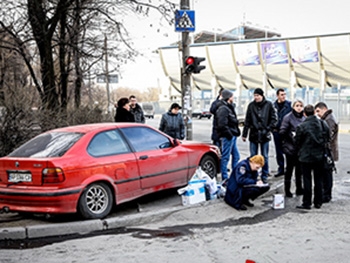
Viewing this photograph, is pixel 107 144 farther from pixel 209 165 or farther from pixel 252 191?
pixel 209 165

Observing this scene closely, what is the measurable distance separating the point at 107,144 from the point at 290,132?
10.5 feet

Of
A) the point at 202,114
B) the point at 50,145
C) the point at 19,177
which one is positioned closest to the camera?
the point at 19,177

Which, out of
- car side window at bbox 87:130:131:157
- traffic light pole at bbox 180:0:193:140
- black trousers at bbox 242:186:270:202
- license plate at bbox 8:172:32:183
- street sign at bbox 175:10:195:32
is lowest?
black trousers at bbox 242:186:270:202

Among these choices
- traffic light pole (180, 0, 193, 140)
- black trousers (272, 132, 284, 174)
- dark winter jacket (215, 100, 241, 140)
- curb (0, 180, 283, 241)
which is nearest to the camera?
curb (0, 180, 283, 241)

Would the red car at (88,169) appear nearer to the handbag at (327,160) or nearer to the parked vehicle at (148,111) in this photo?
the handbag at (327,160)

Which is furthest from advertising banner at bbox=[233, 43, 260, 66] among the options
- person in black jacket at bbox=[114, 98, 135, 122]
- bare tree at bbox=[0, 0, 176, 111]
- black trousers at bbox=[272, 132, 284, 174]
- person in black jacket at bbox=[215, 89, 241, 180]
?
person in black jacket at bbox=[215, 89, 241, 180]

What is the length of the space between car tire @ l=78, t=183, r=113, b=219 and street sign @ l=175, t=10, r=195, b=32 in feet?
21.1

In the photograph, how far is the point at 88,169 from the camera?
680 centimetres

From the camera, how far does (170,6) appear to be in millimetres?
13203

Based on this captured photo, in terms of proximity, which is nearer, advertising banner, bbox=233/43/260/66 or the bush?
the bush

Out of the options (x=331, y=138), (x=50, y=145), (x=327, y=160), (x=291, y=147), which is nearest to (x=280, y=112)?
(x=331, y=138)

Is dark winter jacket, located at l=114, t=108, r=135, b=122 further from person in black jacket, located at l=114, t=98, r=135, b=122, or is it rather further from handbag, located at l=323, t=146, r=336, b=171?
handbag, located at l=323, t=146, r=336, b=171

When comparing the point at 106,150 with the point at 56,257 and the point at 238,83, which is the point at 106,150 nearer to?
the point at 56,257

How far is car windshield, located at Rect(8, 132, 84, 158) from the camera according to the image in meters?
6.88
